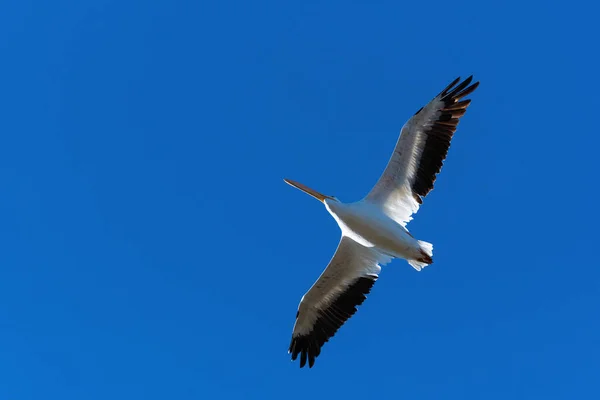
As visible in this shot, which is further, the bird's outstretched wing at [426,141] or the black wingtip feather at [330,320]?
the black wingtip feather at [330,320]

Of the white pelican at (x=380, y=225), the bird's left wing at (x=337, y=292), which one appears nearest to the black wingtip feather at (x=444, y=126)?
the white pelican at (x=380, y=225)

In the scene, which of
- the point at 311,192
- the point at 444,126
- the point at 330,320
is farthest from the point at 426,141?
the point at 330,320

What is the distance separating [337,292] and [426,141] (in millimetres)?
3763

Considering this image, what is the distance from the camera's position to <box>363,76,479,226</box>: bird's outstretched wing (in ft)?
43.1

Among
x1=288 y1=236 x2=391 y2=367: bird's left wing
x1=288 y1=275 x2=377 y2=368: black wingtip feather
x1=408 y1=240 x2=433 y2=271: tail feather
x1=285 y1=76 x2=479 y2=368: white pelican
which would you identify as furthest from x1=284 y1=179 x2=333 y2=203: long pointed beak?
x1=408 y1=240 x2=433 y2=271: tail feather

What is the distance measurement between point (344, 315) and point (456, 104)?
496cm

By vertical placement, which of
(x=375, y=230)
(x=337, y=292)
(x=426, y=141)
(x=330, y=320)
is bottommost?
(x=330, y=320)

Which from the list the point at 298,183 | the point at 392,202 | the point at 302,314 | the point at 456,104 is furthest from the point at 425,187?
the point at 302,314

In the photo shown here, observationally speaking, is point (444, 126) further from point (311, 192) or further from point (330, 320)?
point (330, 320)

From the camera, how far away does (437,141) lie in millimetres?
13133

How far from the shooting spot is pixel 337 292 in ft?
47.0

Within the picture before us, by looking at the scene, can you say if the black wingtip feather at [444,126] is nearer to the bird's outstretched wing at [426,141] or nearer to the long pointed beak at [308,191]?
the bird's outstretched wing at [426,141]

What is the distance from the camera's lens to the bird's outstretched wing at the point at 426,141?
43.1 feet

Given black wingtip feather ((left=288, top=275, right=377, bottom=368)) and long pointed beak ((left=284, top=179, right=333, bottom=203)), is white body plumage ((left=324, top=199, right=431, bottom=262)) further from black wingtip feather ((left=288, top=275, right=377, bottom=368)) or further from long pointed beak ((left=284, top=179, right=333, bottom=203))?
black wingtip feather ((left=288, top=275, right=377, bottom=368))
